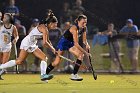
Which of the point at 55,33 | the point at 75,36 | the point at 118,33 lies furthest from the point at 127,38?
the point at 75,36

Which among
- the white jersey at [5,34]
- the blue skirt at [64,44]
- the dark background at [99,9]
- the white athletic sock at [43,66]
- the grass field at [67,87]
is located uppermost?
the dark background at [99,9]

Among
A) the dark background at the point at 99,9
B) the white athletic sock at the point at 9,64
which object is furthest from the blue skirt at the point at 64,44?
the dark background at the point at 99,9

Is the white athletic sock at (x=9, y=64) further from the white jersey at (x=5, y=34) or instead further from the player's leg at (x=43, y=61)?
the white jersey at (x=5, y=34)

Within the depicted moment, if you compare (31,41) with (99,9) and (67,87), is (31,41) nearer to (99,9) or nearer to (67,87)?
(67,87)

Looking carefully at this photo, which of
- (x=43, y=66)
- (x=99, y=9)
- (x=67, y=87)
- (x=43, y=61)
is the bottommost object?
(x=67, y=87)

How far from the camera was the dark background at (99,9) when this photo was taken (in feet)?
78.7

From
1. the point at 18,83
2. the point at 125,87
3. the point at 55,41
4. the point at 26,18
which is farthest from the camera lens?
the point at 26,18

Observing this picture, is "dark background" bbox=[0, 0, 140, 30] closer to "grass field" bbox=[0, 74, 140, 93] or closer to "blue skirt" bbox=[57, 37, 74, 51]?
"blue skirt" bbox=[57, 37, 74, 51]

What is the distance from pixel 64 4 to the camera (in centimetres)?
2272

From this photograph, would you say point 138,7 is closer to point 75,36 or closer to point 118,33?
point 118,33

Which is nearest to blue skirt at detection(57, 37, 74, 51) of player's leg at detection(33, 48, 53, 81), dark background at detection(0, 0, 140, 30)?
player's leg at detection(33, 48, 53, 81)

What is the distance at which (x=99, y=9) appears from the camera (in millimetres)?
24531

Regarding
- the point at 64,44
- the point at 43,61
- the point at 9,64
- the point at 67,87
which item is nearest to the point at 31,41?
the point at 43,61

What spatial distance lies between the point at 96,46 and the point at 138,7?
4.18 m
